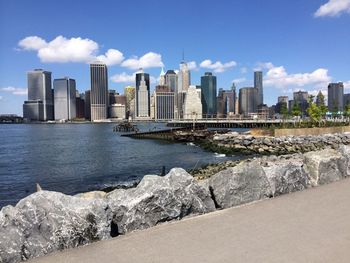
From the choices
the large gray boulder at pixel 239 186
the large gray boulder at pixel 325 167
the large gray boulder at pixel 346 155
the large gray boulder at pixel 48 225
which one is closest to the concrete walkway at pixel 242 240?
the large gray boulder at pixel 48 225

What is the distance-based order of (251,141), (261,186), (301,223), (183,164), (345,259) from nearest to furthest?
1. (345,259)
2. (301,223)
3. (261,186)
4. (183,164)
5. (251,141)

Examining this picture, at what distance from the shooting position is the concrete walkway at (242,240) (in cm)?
456

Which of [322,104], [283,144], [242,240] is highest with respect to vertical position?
[322,104]

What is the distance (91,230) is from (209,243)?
1651 millimetres

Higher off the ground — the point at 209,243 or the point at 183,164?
the point at 209,243

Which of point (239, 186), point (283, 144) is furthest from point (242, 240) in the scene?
point (283, 144)

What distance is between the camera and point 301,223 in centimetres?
579

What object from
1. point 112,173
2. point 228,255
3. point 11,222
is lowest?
point 112,173

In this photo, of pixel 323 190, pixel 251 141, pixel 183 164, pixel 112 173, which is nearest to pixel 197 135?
pixel 251 141

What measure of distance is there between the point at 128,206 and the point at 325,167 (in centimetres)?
554

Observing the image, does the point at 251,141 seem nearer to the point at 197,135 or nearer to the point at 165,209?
the point at 197,135

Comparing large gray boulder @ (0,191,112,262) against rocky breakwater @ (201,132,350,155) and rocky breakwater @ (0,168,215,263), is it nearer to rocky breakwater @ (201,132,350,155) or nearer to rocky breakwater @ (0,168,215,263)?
rocky breakwater @ (0,168,215,263)

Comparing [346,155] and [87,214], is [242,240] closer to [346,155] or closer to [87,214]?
[87,214]

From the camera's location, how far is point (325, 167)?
30.1 feet
